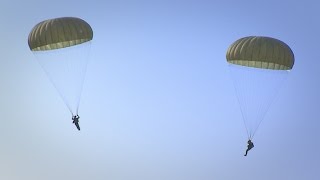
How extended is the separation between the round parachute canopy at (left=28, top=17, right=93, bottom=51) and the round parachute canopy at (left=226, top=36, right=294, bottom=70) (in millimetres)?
12646

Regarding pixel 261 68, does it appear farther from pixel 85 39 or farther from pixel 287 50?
pixel 85 39

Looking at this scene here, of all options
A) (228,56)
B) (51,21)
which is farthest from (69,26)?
(228,56)

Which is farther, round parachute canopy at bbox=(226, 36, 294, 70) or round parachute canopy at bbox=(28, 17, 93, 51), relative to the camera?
round parachute canopy at bbox=(28, 17, 93, 51)

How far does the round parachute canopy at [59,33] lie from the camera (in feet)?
413

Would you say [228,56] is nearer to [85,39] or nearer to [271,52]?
[271,52]

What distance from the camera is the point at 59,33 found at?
12581 cm

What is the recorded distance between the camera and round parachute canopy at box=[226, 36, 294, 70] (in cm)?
12569

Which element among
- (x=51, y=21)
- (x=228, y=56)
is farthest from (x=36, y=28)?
(x=228, y=56)

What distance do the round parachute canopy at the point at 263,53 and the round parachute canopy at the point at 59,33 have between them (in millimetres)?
12646

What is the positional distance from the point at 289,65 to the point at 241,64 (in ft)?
13.8

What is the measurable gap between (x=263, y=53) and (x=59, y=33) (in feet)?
56.6

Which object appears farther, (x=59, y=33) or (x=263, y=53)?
(x=59, y=33)

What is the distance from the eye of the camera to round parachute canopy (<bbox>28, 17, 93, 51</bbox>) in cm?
12581

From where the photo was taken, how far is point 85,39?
127625mm
